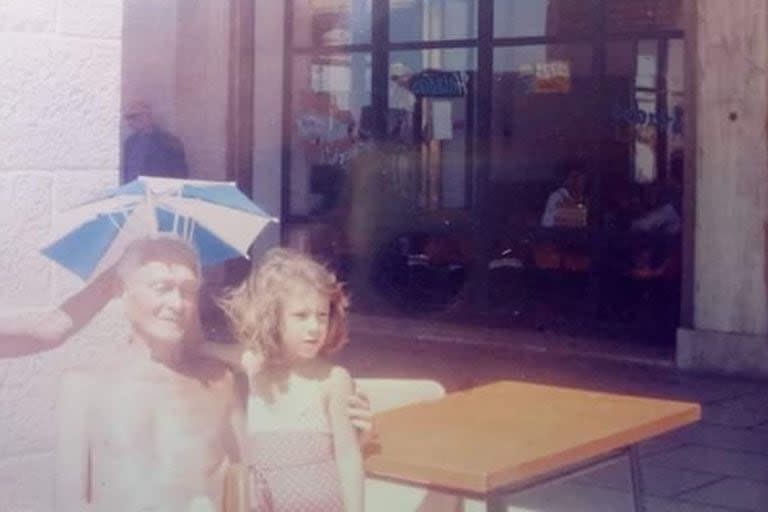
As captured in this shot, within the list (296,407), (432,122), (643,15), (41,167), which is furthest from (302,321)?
(432,122)

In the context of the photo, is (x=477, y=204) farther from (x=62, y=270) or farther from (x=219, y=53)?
(x=62, y=270)

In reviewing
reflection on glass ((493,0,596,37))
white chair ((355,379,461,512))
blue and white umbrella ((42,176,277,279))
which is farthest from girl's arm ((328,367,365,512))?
reflection on glass ((493,0,596,37))

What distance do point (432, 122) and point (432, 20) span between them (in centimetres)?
83

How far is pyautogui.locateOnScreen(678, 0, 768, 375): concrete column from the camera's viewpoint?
957 centimetres

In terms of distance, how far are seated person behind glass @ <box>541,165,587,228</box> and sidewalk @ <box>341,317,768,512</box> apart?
90 cm

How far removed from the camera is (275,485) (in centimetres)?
330

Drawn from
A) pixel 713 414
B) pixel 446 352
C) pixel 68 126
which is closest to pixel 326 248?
pixel 446 352

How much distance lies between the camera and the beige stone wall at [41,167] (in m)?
3.72

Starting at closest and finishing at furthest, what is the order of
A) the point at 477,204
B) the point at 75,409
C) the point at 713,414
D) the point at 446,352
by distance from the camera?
the point at 75,409
the point at 713,414
the point at 446,352
the point at 477,204

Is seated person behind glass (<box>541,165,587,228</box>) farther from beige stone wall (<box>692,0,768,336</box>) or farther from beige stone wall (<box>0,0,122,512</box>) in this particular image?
beige stone wall (<box>0,0,122,512</box>)

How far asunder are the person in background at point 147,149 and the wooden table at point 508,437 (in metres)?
7.47

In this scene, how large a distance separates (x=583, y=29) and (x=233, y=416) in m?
8.23

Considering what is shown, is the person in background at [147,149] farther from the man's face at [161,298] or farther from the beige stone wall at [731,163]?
the man's face at [161,298]

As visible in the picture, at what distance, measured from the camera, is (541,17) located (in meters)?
11.4
